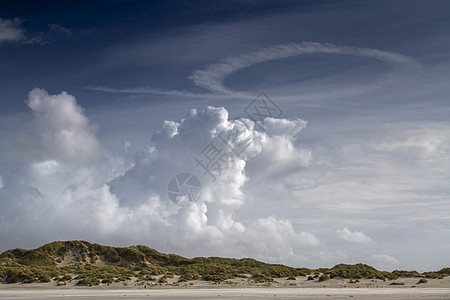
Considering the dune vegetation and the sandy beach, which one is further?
the dune vegetation

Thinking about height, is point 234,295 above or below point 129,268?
below

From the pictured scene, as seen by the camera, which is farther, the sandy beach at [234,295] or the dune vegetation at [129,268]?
the dune vegetation at [129,268]

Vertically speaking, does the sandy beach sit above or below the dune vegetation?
below

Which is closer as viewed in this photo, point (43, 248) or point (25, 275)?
point (25, 275)

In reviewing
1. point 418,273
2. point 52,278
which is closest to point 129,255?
point 52,278

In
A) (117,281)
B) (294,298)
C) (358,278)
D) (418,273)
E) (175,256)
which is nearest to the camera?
(294,298)

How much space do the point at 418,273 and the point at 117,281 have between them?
53.4 m

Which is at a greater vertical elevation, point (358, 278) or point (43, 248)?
point (43, 248)

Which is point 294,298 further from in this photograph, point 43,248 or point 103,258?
point 43,248

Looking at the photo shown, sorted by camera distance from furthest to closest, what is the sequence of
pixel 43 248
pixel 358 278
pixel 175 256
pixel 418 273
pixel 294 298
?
pixel 175 256 → pixel 43 248 → pixel 418 273 → pixel 358 278 → pixel 294 298

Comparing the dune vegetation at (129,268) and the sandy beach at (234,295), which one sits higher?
the dune vegetation at (129,268)

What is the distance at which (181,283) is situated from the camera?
193ft

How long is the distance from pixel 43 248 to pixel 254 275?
5319cm

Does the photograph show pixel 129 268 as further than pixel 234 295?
Yes
